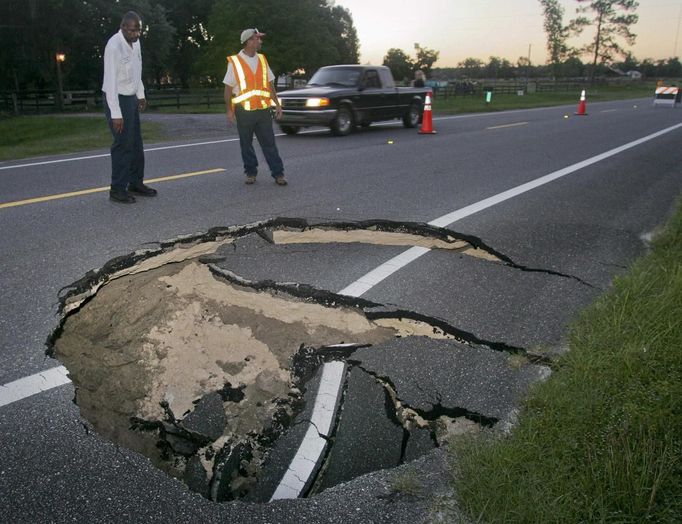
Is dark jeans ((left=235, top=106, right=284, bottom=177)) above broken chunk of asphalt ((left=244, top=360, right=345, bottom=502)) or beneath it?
above

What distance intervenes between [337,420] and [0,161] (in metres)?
8.98

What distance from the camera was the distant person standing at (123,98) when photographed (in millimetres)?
5793

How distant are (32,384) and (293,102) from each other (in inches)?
441

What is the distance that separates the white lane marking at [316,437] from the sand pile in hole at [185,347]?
16cm

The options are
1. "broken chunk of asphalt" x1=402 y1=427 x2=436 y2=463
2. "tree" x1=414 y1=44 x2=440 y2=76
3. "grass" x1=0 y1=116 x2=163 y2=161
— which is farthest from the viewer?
"tree" x1=414 y1=44 x2=440 y2=76

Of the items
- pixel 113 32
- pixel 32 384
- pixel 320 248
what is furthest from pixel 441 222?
pixel 113 32

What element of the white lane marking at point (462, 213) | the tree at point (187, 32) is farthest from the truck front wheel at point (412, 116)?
the tree at point (187, 32)

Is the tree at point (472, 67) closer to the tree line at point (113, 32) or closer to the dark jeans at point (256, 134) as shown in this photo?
→ the tree line at point (113, 32)

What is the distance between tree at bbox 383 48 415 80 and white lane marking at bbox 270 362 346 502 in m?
75.8

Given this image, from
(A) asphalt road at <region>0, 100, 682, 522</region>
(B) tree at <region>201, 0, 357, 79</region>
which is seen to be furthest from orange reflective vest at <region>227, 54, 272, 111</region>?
(B) tree at <region>201, 0, 357, 79</region>

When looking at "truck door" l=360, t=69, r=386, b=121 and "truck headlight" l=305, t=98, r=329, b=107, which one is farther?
"truck door" l=360, t=69, r=386, b=121

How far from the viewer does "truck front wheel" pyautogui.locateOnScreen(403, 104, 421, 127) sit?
1550 centimetres

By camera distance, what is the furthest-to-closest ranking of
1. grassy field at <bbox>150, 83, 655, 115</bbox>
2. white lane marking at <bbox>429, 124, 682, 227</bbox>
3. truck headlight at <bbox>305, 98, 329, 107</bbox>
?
grassy field at <bbox>150, 83, 655, 115</bbox>
truck headlight at <bbox>305, 98, 329, 107</bbox>
white lane marking at <bbox>429, 124, 682, 227</bbox>

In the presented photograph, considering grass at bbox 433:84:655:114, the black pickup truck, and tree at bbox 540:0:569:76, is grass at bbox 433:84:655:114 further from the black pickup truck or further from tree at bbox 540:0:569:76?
tree at bbox 540:0:569:76
